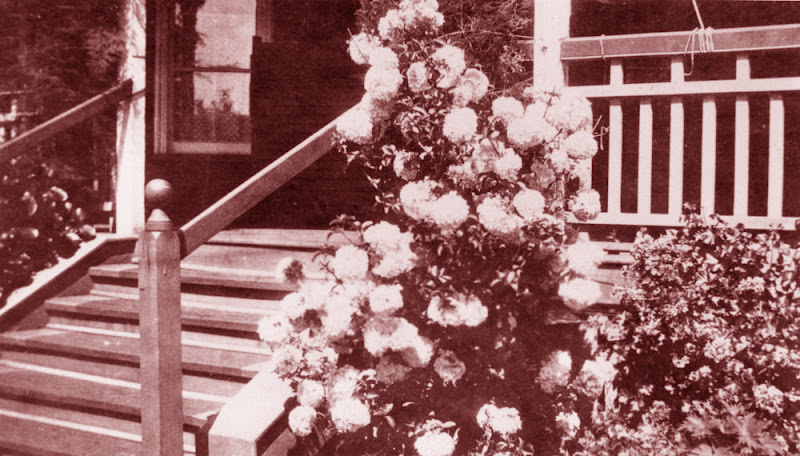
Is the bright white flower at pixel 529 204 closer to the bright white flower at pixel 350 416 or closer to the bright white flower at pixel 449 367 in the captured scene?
the bright white flower at pixel 449 367

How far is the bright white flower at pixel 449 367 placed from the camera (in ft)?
10.8

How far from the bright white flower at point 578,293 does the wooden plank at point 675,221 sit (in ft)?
3.12

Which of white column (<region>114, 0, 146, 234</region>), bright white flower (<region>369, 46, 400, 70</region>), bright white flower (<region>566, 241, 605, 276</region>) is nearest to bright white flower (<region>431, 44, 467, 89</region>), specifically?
bright white flower (<region>369, 46, 400, 70</region>)

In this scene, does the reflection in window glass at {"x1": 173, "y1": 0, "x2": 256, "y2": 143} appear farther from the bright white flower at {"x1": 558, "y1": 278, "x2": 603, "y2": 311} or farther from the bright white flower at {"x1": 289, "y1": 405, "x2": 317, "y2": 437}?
the bright white flower at {"x1": 558, "y1": 278, "x2": 603, "y2": 311}

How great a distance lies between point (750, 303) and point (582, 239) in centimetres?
106

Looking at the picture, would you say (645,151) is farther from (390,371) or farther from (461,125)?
(390,371)

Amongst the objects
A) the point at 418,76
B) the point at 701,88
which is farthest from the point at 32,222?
the point at 701,88

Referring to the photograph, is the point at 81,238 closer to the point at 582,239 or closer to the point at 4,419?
the point at 4,419

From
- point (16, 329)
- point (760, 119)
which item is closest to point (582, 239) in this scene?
point (16, 329)

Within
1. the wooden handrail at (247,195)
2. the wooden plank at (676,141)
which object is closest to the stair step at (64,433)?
the wooden handrail at (247,195)

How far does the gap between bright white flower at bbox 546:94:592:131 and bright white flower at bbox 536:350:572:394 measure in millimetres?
971

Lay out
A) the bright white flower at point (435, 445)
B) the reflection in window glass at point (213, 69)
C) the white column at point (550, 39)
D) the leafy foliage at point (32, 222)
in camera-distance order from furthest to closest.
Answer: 1. the reflection in window glass at point (213, 69)
2. the leafy foliage at point (32, 222)
3. the white column at point (550, 39)
4. the bright white flower at point (435, 445)

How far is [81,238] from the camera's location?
20.2ft

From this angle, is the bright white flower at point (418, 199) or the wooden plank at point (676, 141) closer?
the bright white flower at point (418, 199)
